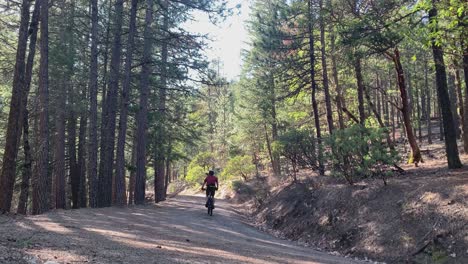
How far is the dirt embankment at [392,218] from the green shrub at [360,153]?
0.60 meters

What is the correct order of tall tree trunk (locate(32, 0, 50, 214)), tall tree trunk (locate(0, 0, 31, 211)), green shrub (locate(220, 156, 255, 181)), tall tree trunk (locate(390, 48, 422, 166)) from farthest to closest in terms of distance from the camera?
green shrub (locate(220, 156, 255, 181)), tall tree trunk (locate(390, 48, 422, 166)), tall tree trunk (locate(32, 0, 50, 214)), tall tree trunk (locate(0, 0, 31, 211))

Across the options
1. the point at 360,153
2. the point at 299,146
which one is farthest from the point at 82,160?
the point at 360,153

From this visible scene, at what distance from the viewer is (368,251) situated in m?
9.86

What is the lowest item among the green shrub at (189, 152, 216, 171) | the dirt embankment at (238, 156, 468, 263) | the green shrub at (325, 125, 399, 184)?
the dirt embankment at (238, 156, 468, 263)

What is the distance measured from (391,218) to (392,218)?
35 mm

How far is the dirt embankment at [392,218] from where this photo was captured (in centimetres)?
867

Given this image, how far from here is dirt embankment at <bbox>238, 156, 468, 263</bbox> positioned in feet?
28.5

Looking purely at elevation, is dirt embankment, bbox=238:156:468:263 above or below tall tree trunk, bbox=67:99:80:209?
below

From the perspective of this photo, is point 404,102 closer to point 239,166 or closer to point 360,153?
point 360,153

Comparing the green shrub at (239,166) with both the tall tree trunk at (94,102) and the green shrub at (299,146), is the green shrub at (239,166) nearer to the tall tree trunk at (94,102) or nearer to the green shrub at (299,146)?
the green shrub at (299,146)

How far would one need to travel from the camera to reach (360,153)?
1290 cm

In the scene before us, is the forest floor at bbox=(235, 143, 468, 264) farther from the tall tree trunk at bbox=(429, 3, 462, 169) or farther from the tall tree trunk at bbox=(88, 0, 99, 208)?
the tall tree trunk at bbox=(88, 0, 99, 208)

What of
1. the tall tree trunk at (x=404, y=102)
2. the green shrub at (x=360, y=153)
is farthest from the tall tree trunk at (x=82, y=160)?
the tall tree trunk at (x=404, y=102)

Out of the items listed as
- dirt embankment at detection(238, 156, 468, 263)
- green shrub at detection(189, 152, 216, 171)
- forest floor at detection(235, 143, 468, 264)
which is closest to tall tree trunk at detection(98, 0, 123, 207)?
forest floor at detection(235, 143, 468, 264)
